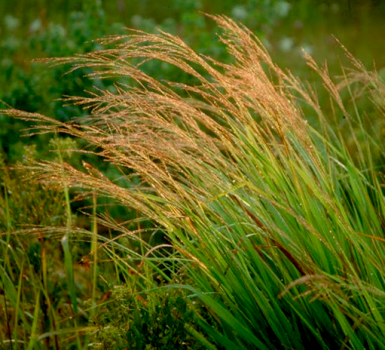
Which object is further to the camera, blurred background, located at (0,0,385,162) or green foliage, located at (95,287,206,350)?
blurred background, located at (0,0,385,162)

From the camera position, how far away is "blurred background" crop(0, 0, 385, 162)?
481cm

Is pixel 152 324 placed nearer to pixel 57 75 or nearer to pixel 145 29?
pixel 57 75

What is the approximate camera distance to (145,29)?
18.7 feet

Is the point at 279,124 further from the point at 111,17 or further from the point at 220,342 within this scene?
the point at 111,17

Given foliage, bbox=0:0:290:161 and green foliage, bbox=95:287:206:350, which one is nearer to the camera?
green foliage, bbox=95:287:206:350

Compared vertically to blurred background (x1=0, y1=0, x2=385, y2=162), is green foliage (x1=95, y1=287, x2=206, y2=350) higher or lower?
higher

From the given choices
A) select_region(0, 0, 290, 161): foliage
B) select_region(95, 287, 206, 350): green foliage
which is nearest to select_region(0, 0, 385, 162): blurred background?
select_region(0, 0, 290, 161): foliage

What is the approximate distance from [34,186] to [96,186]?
0.95 meters

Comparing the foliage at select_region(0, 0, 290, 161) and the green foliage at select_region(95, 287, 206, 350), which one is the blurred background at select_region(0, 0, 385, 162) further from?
the green foliage at select_region(95, 287, 206, 350)

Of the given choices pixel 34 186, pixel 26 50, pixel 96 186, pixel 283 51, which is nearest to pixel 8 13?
pixel 26 50

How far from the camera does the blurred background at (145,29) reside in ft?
15.8

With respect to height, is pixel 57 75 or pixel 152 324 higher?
pixel 152 324

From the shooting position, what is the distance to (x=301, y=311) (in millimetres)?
2350

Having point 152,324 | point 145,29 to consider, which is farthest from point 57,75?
point 152,324
